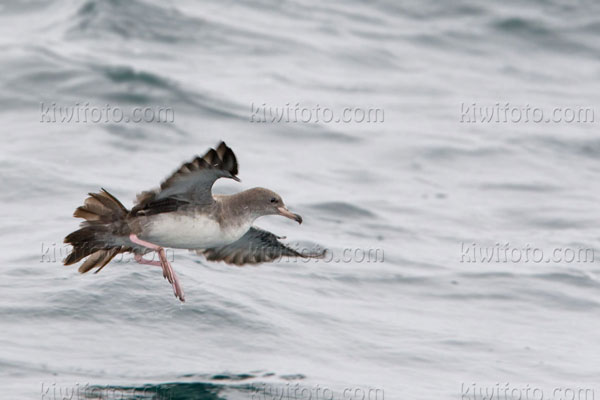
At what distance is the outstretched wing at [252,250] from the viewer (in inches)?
385

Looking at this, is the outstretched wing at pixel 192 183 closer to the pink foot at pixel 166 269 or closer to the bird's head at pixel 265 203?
the pink foot at pixel 166 269

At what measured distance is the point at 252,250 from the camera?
32.6 ft

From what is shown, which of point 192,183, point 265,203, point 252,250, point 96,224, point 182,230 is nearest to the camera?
point 192,183

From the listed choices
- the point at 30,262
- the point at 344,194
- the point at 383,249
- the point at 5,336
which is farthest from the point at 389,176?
the point at 5,336

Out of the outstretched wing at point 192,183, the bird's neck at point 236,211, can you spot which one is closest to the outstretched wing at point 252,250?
the bird's neck at point 236,211

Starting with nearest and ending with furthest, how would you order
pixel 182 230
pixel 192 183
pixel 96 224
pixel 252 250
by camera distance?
1. pixel 192 183
2. pixel 182 230
3. pixel 96 224
4. pixel 252 250

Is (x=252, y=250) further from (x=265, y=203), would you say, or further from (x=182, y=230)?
(x=182, y=230)

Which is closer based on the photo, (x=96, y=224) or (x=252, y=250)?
(x=96, y=224)

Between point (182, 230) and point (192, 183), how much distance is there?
0.48 m

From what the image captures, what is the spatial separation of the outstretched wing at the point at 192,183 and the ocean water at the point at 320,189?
146 cm

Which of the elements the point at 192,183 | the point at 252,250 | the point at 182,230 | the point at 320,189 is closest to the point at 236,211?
the point at 182,230

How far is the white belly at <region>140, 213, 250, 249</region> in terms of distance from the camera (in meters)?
8.69

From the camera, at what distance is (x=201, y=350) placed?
991 centimetres

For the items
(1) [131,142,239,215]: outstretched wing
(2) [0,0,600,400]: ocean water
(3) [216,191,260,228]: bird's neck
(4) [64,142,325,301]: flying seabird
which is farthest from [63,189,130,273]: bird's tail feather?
(2) [0,0,600,400]: ocean water
